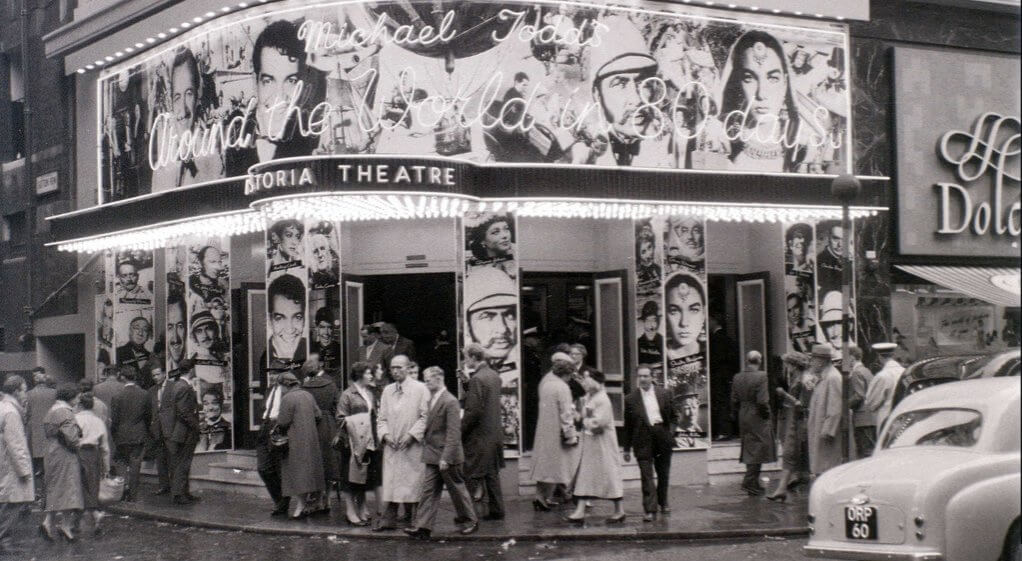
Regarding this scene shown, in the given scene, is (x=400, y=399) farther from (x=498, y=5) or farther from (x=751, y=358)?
(x=498, y=5)

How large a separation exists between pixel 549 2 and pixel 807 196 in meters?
5.02

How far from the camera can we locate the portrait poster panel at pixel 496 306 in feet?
54.0

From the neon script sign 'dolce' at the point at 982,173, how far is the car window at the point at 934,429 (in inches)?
428

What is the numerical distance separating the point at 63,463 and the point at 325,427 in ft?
10.6

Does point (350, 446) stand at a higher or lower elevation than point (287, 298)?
lower

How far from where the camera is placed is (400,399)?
527 inches

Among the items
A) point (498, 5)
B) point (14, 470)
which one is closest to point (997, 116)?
point (498, 5)

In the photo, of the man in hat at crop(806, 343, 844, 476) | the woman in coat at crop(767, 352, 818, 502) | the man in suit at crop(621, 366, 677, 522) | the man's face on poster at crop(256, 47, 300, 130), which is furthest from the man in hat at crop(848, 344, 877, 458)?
the man's face on poster at crop(256, 47, 300, 130)

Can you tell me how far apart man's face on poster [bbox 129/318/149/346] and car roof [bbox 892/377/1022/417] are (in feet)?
49.7

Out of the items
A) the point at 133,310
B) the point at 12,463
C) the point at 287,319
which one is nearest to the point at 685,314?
the point at 287,319

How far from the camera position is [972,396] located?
30.6 feet

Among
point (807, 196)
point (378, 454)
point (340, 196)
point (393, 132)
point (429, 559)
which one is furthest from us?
point (807, 196)

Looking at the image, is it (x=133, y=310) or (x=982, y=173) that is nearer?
(x=982, y=173)

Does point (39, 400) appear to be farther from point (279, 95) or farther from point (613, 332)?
point (613, 332)
